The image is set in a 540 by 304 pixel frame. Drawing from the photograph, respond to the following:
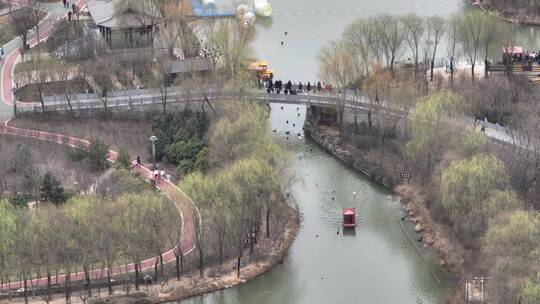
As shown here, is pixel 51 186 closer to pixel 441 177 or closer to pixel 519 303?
pixel 441 177

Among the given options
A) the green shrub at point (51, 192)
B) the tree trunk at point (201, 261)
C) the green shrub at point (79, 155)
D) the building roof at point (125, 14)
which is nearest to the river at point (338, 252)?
the tree trunk at point (201, 261)

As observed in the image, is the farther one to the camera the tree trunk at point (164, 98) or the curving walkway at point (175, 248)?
the tree trunk at point (164, 98)

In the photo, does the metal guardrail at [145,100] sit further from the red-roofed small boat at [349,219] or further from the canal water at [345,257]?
the red-roofed small boat at [349,219]

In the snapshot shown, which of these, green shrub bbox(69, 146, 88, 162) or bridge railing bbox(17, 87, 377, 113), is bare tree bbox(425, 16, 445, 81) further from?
green shrub bbox(69, 146, 88, 162)

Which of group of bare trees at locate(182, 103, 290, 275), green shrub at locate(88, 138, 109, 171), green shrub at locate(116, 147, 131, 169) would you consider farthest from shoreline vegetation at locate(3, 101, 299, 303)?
green shrub at locate(88, 138, 109, 171)

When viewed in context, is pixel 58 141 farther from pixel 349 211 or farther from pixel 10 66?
pixel 349 211

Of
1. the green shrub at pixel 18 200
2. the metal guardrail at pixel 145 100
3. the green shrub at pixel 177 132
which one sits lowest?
the green shrub at pixel 18 200

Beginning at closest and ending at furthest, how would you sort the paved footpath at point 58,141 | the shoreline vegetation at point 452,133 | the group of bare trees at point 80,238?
the shoreline vegetation at point 452,133, the group of bare trees at point 80,238, the paved footpath at point 58,141

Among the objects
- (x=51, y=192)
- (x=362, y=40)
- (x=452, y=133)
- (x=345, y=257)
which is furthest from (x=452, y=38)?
(x=51, y=192)
